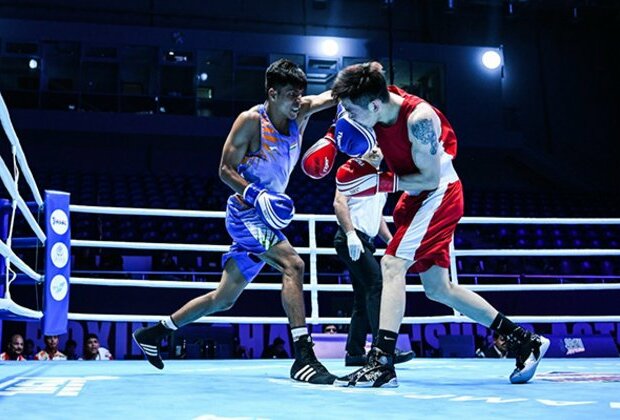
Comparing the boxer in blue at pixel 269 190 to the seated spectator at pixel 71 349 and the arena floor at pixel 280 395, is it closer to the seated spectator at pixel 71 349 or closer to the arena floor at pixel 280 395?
the arena floor at pixel 280 395

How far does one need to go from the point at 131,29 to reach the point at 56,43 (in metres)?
1.35

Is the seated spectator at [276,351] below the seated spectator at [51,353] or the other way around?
below

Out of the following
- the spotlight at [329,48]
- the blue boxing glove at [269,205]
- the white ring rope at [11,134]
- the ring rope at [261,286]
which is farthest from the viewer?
the spotlight at [329,48]

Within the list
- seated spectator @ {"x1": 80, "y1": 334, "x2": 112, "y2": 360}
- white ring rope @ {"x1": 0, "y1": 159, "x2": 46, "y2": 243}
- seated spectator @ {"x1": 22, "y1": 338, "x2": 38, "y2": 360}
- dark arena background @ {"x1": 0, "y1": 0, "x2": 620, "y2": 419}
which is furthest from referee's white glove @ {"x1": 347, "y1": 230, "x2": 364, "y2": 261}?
seated spectator @ {"x1": 22, "y1": 338, "x2": 38, "y2": 360}

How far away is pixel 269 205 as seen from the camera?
8.25 feet

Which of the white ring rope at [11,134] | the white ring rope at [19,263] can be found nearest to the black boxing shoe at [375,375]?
the white ring rope at [19,263]

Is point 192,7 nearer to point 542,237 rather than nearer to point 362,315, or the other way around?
point 542,237

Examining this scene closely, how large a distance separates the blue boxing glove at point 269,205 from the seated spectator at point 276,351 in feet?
14.8

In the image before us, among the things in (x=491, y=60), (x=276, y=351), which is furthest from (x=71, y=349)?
(x=491, y=60)

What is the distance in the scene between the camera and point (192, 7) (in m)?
13.6

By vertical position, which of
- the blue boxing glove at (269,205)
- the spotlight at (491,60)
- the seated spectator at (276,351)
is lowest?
the seated spectator at (276,351)

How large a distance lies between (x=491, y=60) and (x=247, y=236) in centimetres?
1203

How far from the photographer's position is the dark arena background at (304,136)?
7.33 metres

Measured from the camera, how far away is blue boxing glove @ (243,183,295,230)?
2.51 m
